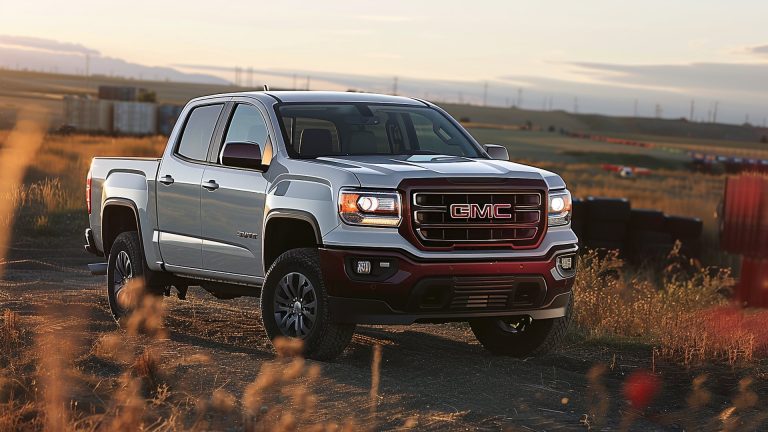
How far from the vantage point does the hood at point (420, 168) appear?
847 cm

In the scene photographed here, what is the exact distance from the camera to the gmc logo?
8.53m

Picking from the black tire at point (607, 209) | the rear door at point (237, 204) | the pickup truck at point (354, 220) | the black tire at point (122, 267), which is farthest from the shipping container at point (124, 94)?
the rear door at point (237, 204)

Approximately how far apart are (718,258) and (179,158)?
16571mm

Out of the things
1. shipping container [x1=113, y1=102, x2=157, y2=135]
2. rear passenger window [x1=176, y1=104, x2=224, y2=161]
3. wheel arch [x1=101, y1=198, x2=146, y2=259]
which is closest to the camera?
rear passenger window [x1=176, y1=104, x2=224, y2=161]

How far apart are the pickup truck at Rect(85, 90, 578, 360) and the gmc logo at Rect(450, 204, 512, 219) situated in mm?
11

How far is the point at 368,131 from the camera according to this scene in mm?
9758

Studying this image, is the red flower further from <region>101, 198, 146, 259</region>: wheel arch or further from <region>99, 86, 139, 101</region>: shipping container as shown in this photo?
<region>99, 86, 139, 101</region>: shipping container

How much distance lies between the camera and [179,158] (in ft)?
34.6

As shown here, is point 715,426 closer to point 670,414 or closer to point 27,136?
point 670,414

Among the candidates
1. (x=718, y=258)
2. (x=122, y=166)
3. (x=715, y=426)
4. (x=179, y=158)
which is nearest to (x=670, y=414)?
(x=715, y=426)

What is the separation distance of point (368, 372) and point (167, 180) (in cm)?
283

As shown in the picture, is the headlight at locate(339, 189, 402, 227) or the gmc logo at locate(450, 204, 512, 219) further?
the gmc logo at locate(450, 204, 512, 219)

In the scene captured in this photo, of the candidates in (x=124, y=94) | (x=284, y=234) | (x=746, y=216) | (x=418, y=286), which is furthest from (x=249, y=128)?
(x=124, y=94)

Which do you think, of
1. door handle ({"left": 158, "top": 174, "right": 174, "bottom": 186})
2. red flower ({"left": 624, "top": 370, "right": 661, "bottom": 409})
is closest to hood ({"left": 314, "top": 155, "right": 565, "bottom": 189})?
red flower ({"left": 624, "top": 370, "right": 661, "bottom": 409})
